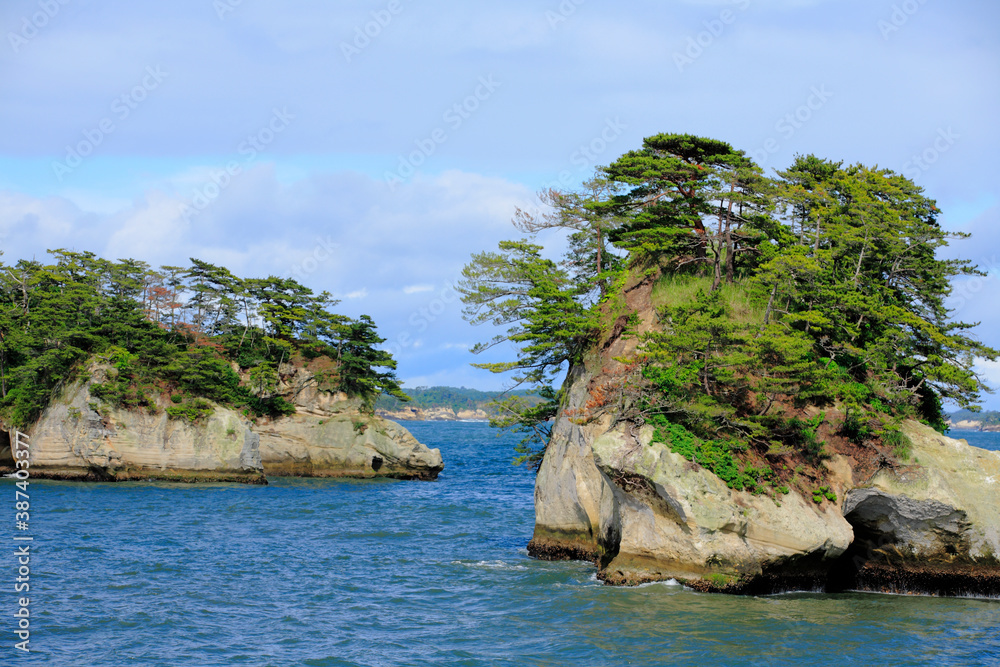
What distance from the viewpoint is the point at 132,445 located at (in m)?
43.0

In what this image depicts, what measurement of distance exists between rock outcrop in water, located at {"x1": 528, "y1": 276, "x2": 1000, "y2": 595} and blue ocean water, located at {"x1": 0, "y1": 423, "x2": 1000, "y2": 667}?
74cm

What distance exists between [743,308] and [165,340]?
37466mm

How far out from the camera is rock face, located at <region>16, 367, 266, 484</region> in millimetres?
42125

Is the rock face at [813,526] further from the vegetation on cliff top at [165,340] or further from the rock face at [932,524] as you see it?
the vegetation on cliff top at [165,340]

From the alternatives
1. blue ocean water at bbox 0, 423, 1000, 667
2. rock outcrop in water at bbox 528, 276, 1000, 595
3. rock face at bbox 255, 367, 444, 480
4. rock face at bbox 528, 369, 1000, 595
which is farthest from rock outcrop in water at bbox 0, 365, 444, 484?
rock face at bbox 528, 369, 1000, 595

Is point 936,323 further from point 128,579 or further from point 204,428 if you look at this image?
point 204,428

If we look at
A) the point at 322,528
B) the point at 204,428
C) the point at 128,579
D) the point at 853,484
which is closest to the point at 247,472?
the point at 204,428

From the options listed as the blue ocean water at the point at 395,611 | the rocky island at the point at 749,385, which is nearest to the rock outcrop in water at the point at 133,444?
the blue ocean water at the point at 395,611

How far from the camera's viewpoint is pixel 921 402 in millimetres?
24719

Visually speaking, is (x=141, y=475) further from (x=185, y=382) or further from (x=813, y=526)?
(x=813, y=526)

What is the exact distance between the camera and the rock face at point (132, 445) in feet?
138
